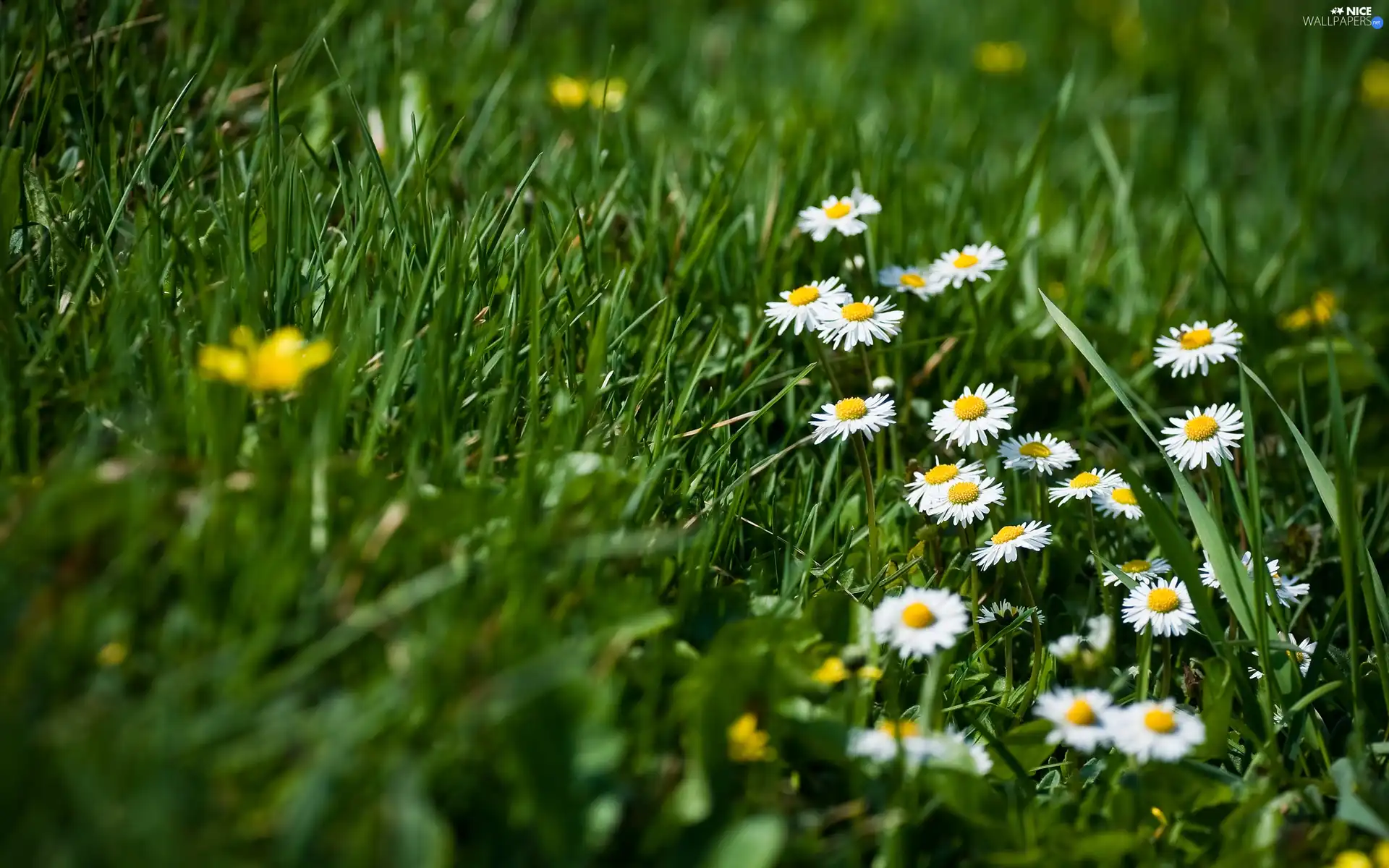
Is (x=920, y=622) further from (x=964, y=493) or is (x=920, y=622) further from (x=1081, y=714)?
(x=964, y=493)

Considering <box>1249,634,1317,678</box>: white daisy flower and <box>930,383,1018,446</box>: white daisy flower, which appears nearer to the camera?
<box>1249,634,1317,678</box>: white daisy flower

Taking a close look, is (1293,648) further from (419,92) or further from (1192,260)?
(419,92)

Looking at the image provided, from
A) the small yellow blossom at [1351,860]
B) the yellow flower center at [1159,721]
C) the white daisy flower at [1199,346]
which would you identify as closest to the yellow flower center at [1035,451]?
the white daisy flower at [1199,346]

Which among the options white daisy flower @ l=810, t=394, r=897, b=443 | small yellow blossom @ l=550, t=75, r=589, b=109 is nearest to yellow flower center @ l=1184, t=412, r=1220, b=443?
white daisy flower @ l=810, t=394, r=897, b=443

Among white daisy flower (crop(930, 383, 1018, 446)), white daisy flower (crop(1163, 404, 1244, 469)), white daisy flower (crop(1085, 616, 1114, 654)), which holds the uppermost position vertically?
white daisy flower (crop(1163, 404, 1244, 469))

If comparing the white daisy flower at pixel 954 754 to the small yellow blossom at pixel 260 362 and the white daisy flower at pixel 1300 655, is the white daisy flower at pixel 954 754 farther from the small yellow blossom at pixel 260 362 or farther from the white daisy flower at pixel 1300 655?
the small yellow blossom at pixel 260 362

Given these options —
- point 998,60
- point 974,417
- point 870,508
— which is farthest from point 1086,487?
point 998,60

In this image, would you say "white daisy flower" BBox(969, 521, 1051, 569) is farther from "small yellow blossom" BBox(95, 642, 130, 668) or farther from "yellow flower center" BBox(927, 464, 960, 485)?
"small yellow blossom" BBox(95, 642, 130, 668)
